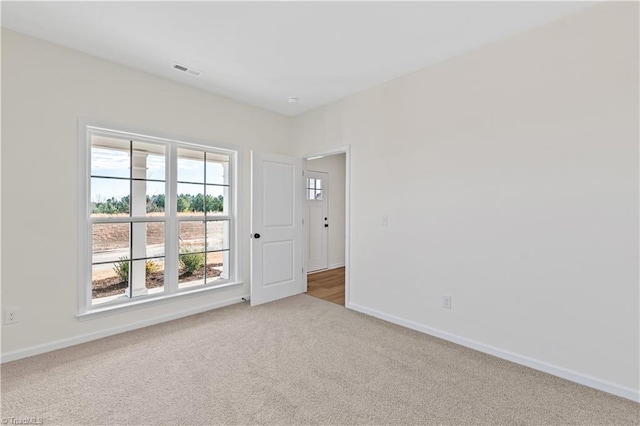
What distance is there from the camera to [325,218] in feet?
19.6

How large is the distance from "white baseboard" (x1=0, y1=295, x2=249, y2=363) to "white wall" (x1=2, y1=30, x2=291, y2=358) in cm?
3

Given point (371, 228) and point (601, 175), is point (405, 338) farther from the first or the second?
point (601, 175)

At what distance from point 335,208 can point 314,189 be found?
68 cm

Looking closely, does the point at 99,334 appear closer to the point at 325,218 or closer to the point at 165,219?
the point at 165,219

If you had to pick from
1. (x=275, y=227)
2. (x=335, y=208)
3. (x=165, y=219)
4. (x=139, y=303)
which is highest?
(x=335, y=208)

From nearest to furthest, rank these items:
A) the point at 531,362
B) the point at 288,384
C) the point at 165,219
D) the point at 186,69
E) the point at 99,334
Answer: the point at 288,384 < the point at 531,362 < the point at 99,334 < the point at 186,69 < the point at 165,219

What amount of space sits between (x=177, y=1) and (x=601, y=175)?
3.18 metres

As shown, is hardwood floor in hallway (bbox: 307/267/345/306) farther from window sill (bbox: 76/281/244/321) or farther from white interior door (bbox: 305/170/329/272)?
window sill (bbox: 76/281/244/321)

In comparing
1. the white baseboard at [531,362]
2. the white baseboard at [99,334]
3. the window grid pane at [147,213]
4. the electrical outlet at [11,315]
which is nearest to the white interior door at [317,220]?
the window grid pane at [147,213]

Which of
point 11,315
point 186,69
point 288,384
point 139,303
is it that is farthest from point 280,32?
point 11,315

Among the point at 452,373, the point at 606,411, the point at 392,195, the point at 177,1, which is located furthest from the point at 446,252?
the point at 177,1

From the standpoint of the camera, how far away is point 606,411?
180 centimetres

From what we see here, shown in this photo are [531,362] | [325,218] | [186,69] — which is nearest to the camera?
[531,362]

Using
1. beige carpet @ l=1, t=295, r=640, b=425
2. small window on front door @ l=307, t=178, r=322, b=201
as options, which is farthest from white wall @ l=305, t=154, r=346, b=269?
beige carpet @ l=1, t=295, r=640, b=425
